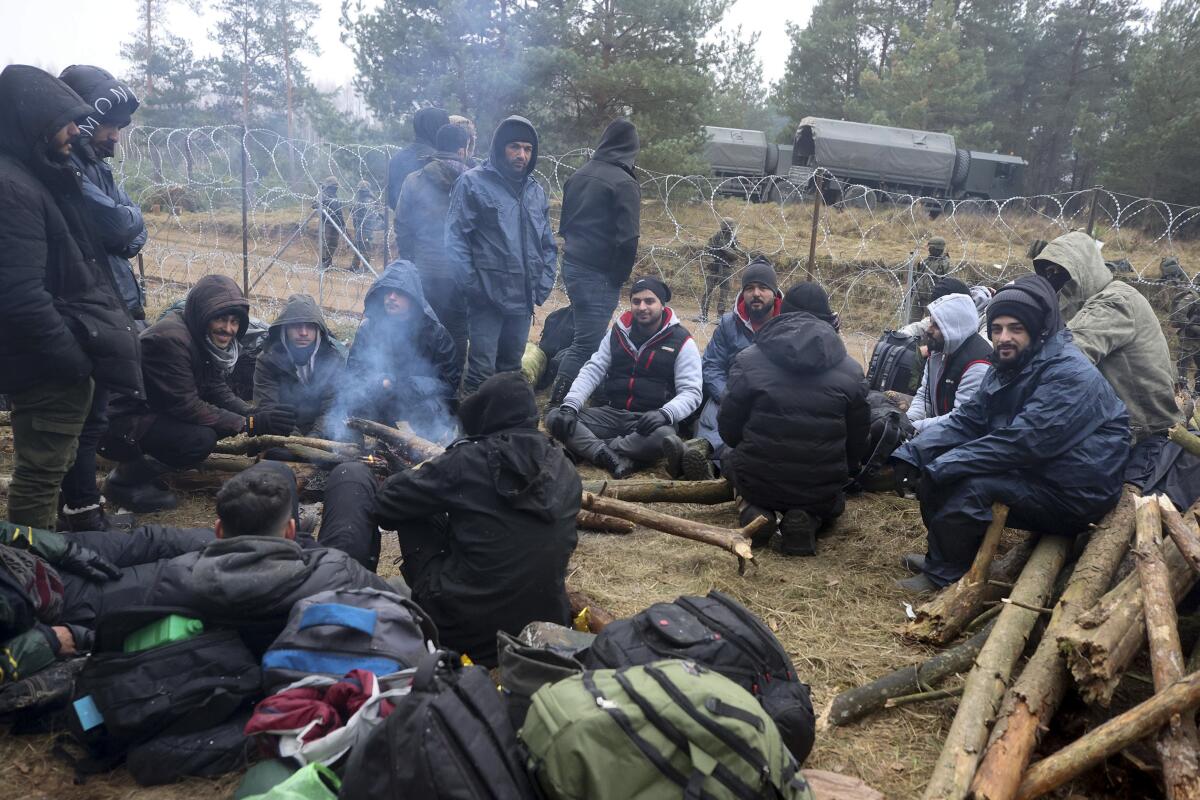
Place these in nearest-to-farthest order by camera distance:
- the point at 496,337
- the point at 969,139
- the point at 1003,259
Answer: the point at 496,337
the point at 1003,259
the point at 969,139

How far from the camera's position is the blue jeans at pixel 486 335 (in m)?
6.90

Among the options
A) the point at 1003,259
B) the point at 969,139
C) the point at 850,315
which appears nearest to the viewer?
the point at 850,315

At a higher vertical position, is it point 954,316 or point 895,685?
point 954,316

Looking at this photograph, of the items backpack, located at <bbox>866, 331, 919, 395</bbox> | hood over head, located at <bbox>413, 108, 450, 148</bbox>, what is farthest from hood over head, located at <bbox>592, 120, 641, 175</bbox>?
backpack, located at <bbox>866, 331, 919, 395</bbox>

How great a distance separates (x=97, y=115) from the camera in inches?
175

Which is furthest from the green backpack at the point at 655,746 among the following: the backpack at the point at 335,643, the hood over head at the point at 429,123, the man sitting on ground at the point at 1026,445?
the hood over head at the point at 429,123

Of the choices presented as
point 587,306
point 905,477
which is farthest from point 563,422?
point 905,477

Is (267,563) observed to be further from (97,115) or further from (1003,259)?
(1003,259)

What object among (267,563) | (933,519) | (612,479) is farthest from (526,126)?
(267,563)

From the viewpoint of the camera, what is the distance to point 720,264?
1477 centimetres

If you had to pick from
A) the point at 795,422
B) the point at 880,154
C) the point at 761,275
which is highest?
the point at 880,154

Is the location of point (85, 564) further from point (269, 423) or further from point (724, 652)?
point (724, 652)

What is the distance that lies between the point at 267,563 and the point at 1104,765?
9.59 feet

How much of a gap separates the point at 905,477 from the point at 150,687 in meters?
4.46
